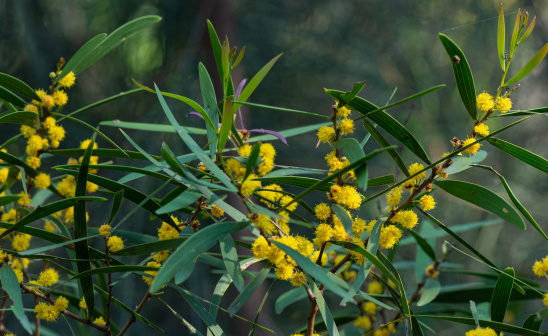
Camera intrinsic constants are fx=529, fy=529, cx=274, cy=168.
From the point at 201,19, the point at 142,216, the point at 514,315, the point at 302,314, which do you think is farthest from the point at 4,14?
the point at 514,315

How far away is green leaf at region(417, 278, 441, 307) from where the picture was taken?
611 mm

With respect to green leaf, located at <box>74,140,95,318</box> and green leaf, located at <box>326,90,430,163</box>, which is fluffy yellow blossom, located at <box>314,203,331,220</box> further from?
green leaf, located at <box>74,140,95,318</box>

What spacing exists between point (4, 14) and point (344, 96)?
1.34m

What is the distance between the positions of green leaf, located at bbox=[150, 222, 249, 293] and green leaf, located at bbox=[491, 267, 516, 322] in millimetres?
259

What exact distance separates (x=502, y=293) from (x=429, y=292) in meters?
0.18

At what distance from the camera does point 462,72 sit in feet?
1.46

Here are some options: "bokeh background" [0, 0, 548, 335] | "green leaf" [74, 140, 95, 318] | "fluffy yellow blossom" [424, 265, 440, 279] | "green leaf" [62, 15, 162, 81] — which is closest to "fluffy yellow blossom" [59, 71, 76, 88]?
"green leaf" [62, 15, 162, 81]

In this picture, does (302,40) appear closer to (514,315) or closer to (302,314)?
(302,314)

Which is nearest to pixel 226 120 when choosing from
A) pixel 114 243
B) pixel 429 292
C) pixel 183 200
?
pixel 183 200

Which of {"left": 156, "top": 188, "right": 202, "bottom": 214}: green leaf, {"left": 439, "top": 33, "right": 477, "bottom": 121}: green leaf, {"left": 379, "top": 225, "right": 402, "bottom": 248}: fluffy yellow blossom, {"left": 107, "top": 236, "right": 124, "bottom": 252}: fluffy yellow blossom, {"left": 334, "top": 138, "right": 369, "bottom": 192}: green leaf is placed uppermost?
{"left": 439, "top": 33, "right": 477, "bottom": 121}: green leaf

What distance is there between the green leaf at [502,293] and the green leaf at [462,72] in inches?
6.0

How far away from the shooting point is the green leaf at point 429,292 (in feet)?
2.00

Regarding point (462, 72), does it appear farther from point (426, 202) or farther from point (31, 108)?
point (31, 108)

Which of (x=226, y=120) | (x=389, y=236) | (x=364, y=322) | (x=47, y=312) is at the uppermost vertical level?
(x=226, y=120)
